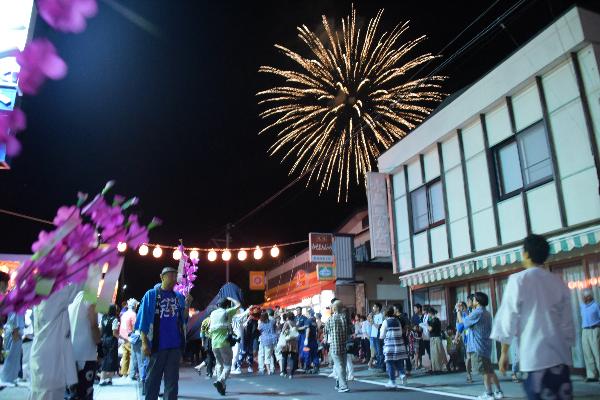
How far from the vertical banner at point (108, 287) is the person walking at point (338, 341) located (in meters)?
8.32

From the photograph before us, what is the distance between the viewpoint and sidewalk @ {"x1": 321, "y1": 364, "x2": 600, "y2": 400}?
8.96 m

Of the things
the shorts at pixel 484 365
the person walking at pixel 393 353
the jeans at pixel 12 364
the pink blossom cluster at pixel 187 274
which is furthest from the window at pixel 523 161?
the pink blossom cluster at pixel 187 274

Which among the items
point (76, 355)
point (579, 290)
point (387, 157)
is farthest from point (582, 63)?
point (76, 355)

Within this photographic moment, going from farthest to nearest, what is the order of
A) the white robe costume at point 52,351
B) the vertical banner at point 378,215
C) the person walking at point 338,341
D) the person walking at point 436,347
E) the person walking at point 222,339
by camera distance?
the vertical banner at point 378,215 → the person walking at point 436,347 → the person walking at point 338,341 → the person walking at point 222,339 → the white robe costume at point 52,351

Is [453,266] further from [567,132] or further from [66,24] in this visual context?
[66,24]

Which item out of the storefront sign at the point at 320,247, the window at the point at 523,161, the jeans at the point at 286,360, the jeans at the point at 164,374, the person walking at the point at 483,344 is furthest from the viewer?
the storefront sign at the point at 320,247

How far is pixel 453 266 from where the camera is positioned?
14680mm

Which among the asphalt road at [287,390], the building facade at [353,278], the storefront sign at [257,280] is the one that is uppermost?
the storefront sign at [257,280]

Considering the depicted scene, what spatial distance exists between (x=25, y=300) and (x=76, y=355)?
15.3 ft

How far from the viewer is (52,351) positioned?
5219 millimetres

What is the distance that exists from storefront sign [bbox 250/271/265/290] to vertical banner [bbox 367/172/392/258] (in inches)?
1250

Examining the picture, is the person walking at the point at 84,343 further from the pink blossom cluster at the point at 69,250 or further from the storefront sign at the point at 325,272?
the storefront sign at the point at 325,272

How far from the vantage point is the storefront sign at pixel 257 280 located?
48.7 meters

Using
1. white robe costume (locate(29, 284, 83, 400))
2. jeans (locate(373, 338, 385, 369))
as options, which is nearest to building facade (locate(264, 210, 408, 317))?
jeans (locate(373, 338, 385, 369))
